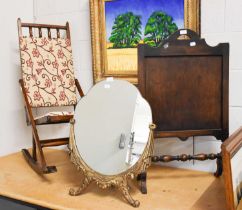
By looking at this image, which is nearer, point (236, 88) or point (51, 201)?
point (51, 201)

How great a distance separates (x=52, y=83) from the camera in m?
2.25

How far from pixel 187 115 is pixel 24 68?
1.13 m

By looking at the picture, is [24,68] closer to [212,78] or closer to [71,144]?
[71,144]

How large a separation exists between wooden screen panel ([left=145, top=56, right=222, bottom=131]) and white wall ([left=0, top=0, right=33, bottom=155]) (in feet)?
3.92

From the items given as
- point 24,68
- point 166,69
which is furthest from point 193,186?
point 24,68

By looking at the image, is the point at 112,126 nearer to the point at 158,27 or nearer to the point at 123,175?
the point at 123,175

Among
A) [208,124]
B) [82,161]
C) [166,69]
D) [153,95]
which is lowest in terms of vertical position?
[82,161]

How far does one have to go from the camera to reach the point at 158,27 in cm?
199

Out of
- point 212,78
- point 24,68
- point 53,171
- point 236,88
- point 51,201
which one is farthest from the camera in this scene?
point 24,68

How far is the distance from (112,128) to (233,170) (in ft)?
2.01

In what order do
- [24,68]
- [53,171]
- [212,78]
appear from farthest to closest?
[24,68] < [53,171] < [212,78]

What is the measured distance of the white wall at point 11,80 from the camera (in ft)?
7.78

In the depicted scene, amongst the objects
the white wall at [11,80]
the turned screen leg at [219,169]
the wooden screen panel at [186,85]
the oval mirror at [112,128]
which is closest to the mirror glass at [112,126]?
the oval mirror at [112,128]

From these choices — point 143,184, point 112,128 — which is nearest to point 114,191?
point 143,184
